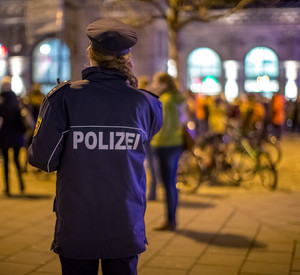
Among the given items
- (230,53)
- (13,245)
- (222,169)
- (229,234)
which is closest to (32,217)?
(13,245)

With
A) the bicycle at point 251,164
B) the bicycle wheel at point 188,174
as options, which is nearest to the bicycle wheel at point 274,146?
the bicycle at point 251,164

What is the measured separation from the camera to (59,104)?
2.82 metres

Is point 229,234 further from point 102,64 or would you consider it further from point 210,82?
point 210,82

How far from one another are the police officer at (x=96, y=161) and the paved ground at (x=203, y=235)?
249 cm

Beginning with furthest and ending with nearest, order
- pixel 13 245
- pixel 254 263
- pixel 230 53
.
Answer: pixel 230 53 < pixel 13 245 < pixel 254 263

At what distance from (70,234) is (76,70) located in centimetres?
3546

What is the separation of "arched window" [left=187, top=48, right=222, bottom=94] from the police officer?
39.2m

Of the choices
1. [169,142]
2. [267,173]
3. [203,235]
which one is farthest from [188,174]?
[203,235]

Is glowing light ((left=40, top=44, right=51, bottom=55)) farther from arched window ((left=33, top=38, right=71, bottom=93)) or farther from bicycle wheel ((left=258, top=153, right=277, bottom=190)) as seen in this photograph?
bicycle wheel ((left=258, top=153, right=277, bottom=190))

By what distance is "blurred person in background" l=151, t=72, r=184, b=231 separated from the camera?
22.9 ft

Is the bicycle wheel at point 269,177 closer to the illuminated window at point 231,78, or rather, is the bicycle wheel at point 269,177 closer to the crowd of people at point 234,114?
the crowd of people at point 234,114

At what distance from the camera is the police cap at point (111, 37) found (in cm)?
285

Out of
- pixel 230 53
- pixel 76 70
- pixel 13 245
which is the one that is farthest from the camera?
pixel 230 53

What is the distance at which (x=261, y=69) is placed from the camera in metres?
43.1
